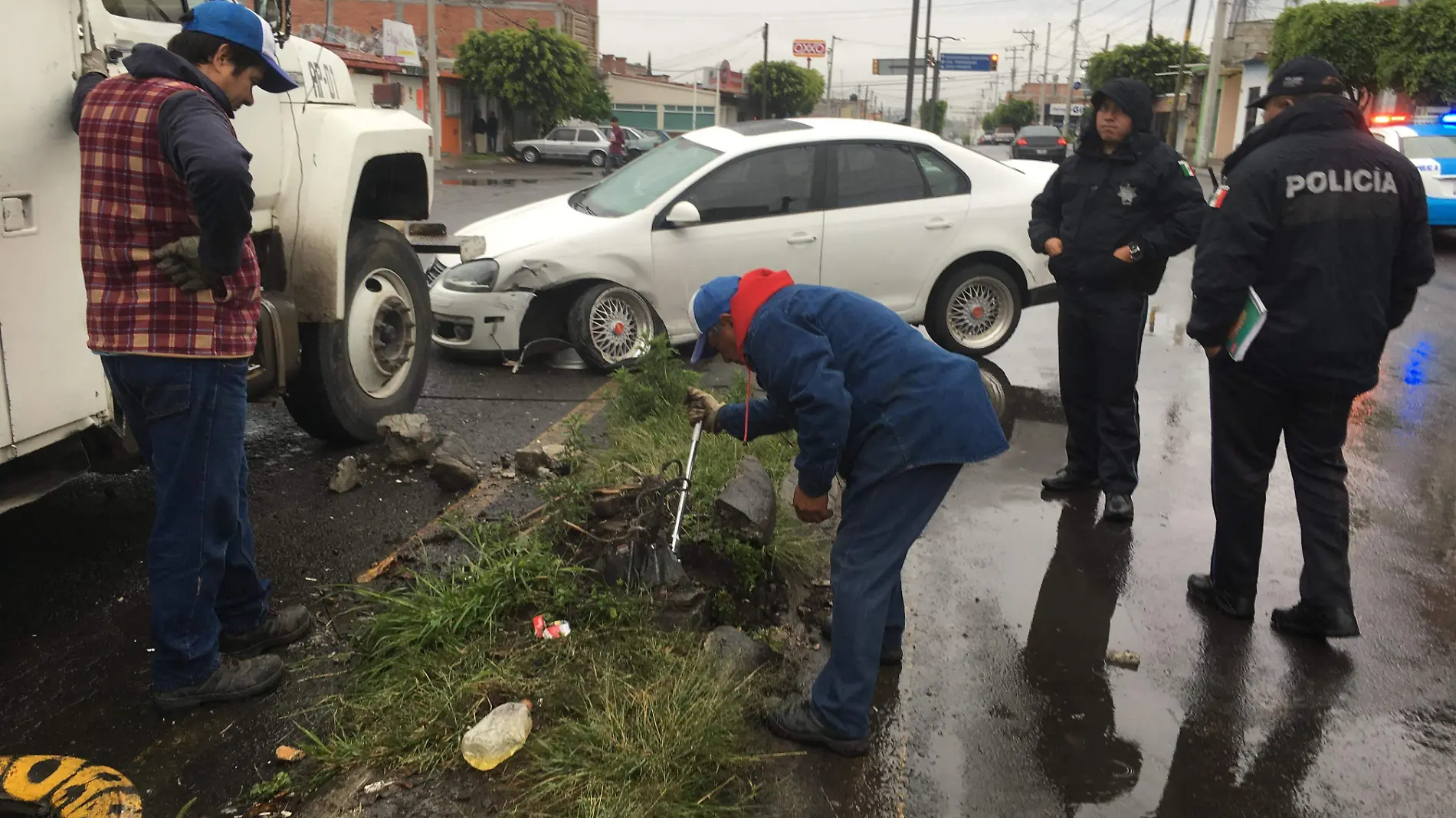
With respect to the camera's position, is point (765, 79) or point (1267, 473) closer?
point (1267, 473)

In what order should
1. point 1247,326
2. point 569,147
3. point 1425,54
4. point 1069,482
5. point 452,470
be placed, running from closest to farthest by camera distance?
point 1247,326, point 452,470, point 1069,482, point 1425,54, point 569,147

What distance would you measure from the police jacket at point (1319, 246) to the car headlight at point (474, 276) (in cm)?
470

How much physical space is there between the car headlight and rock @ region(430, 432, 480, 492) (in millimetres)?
2302

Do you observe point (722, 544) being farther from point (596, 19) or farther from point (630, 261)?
point (596, 19)

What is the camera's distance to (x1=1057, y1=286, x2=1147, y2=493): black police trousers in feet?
16.9

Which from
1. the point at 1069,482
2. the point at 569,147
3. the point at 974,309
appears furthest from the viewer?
the point at 569,147

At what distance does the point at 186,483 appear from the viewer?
3.16 meters

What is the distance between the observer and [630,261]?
24.2ft

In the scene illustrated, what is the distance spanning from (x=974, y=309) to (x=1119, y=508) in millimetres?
3288

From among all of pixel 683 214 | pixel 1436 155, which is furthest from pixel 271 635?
pixel 1436 155

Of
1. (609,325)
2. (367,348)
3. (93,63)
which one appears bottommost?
(609,325)

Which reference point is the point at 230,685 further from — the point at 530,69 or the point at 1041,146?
the point at 530,69

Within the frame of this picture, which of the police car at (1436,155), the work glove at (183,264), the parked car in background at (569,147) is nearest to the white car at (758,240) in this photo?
the work glove at (183,264)

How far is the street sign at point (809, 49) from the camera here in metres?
78.9
